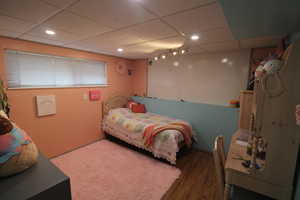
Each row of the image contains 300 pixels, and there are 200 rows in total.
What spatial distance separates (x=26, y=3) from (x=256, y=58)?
11.2 ft

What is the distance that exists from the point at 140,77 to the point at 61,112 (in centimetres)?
237

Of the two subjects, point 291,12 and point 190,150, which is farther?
point 190,150

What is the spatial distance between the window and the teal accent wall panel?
9.84ft

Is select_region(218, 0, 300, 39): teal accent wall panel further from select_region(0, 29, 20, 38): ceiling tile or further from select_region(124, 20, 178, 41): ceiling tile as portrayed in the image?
select_region(0, 29, 20, 38): ceiling tile

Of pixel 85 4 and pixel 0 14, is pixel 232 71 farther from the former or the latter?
pixel 0 14

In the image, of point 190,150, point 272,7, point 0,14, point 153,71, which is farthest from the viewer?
point 153,71

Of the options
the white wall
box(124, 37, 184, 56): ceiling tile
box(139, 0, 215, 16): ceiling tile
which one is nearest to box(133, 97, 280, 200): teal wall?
the white wall

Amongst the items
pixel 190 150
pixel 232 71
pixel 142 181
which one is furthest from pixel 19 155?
pixel 232 71

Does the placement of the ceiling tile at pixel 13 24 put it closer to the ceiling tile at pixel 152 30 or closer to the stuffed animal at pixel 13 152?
the ceiling tile at pixel 152 30

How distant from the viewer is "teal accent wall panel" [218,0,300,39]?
3.53 feet

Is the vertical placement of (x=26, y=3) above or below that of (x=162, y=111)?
above

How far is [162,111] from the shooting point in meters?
3.80

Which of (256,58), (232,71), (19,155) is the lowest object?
(19,155)

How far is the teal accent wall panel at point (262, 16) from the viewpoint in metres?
1.08
